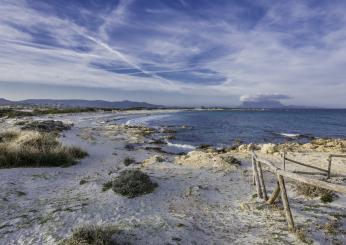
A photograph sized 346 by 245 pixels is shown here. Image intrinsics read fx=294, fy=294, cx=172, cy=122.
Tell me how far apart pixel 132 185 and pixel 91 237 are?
4262 mm

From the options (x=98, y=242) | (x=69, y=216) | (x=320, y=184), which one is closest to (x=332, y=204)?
(x=320, y=184)

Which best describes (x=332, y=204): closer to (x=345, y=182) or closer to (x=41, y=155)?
(x=345, y=182)

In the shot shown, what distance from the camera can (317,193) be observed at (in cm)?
1066

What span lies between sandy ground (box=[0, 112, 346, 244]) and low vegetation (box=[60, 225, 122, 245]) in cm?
46

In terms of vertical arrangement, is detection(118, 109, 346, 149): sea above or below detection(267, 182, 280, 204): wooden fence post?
below

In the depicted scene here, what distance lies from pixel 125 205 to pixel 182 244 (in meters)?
3.13

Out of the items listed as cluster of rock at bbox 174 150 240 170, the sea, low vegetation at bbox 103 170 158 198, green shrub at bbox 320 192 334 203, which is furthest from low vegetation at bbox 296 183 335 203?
the sea

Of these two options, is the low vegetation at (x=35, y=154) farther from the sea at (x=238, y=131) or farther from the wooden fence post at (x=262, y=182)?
the sea at (x=238, y=131)

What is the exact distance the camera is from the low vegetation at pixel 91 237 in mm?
6653

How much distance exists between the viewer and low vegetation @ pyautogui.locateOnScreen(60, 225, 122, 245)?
6653 millimetres

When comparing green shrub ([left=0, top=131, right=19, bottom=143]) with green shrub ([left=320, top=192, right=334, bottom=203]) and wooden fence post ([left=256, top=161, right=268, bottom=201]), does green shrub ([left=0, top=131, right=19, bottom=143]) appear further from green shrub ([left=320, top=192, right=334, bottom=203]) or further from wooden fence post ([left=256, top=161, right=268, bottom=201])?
green shrub ([left=320, top=192, right=334, bottom=203])

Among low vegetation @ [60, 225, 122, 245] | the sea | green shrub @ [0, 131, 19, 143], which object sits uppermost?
green shrub @ [0, 131, 19, 143]

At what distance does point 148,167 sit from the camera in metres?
16.4

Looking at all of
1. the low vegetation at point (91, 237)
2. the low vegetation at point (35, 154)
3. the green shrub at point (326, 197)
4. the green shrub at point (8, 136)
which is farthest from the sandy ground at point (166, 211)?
the green shrub at point (8, 136)
